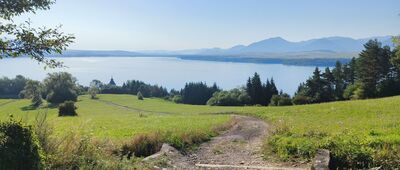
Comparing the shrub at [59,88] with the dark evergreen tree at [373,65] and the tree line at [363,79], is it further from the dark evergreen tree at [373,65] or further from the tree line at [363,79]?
the dark evergreen tree at [373,65]

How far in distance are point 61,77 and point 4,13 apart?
308 feet

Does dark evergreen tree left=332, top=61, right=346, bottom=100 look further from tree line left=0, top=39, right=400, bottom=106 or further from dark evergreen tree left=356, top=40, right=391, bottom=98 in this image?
dark evergreen tree left=356, top=40, right=391, bottom=98

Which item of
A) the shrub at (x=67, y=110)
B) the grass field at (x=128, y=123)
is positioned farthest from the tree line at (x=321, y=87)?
the shrub at (x=67, y=110)

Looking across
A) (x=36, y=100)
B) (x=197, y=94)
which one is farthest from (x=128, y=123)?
(x=197, y=94)

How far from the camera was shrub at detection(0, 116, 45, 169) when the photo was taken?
5.66 m

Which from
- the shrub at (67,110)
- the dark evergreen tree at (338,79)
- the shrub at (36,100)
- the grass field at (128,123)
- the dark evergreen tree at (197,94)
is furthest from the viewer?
the dark evergreen tree at (197,94)

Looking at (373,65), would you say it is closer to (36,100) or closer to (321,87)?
(321,87)

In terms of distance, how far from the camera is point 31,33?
24.7 ft

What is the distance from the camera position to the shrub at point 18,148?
5663mm

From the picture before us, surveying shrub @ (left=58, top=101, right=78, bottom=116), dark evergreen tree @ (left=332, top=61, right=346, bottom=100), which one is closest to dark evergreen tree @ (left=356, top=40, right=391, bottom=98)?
dark evergreen tree @ (left=332, top=61, right=346, bottom=100)

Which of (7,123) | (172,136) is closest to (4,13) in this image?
(7,123)

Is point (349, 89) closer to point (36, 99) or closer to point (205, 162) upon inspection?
point (205, 162)

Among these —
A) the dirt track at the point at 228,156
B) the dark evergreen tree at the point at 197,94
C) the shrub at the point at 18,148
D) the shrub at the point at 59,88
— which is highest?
the shrub at the point at 18,148

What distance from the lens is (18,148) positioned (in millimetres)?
5871
